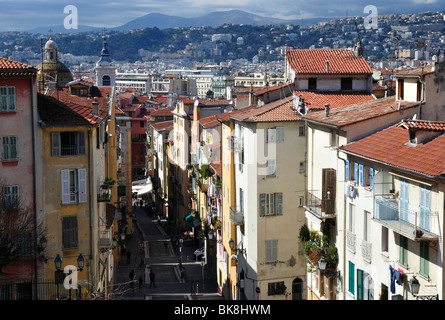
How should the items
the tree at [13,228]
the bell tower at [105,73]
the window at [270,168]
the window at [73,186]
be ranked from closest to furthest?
the tree at [13,228]
the window at [73,186]
the window at [270,168]
the bell tower at [105,73]

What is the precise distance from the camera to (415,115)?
31.7 meters

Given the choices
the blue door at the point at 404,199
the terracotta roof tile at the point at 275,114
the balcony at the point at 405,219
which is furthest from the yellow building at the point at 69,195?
the blue door at the point at 404,199

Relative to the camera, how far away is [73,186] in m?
33.5

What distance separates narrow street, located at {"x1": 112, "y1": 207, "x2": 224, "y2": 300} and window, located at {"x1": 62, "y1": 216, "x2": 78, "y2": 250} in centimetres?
712

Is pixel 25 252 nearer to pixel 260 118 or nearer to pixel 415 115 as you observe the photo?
pixel 260 118

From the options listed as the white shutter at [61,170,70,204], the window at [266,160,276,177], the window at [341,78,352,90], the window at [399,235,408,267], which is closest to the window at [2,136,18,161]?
the white shutter at [61,170,70,204]

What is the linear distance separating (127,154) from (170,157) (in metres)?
9.43

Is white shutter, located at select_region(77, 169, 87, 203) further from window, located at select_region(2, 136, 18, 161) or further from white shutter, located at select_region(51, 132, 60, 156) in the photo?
window, located at select_region(2, 136, 18, 161)

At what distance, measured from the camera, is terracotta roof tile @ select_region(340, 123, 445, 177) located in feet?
77.3

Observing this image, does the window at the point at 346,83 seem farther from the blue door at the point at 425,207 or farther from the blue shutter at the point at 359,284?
the blue door at the point at 425,207

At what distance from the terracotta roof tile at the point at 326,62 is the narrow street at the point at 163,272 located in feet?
57.2

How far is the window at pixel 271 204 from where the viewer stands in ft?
131

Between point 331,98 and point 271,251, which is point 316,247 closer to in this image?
point 271,251
